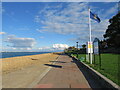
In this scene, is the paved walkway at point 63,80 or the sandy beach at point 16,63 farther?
the sandy beach at point 16,63

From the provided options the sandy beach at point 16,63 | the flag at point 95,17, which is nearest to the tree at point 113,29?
the sandy beach at point 16,63

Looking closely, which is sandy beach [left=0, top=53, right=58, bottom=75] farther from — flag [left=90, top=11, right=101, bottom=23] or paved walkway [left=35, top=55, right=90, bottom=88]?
flag [left=90, top=11, right=101, bottom=23]

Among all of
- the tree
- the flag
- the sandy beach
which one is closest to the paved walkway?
the sandy beach

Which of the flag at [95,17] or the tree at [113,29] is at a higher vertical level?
the tree at [113,29]

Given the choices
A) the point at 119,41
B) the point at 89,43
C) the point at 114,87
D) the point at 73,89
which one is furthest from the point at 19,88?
the point at 119,41

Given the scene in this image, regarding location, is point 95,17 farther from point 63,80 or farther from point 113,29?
point 113,29

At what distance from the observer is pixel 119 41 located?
4225 centimetres

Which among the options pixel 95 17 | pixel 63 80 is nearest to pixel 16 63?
pixel 95 17

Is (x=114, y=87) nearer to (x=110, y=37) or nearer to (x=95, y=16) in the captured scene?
(x=95, y=16)

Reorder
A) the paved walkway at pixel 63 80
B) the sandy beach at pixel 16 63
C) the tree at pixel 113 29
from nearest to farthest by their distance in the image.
A: the paved walkway at pixel 63 80
the sandy beach at pixel 16 63
the tree at pixel 113 29

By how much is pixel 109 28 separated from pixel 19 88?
5213 centimetres

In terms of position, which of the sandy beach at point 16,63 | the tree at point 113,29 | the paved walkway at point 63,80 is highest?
the tree at point 113,29

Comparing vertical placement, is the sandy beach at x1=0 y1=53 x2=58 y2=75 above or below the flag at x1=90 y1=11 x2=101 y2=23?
below

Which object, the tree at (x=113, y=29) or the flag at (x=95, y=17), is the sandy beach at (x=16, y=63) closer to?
the flag at (x=95, y=17)
